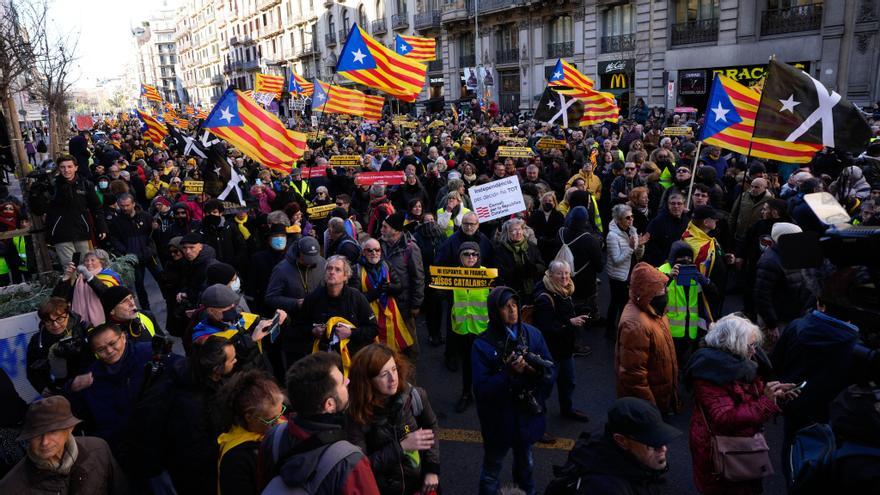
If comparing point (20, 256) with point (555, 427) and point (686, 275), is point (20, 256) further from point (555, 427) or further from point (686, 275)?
point (686, 275)

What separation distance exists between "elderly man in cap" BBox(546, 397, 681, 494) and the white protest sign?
4.55 meters

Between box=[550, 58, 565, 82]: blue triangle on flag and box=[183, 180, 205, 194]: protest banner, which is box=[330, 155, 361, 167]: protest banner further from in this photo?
box=[550, 58, 565, 82]: blue triangle on flag

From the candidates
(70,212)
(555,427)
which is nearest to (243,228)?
(70,212)

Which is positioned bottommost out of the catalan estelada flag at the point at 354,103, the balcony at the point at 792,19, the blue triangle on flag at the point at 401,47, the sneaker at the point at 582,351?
the sneaker at the point at 582,351

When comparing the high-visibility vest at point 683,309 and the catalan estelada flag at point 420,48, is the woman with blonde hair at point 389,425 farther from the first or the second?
the catalan estelada flag at point 420,48

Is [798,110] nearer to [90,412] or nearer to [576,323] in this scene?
[576,323]

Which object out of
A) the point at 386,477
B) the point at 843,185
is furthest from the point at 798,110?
the point at 386,477

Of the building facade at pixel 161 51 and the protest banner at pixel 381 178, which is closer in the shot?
the protest banner at pixel 381 178

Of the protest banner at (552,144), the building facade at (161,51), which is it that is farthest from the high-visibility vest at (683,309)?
the building facade at (161,51)

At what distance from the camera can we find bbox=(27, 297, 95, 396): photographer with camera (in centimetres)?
359

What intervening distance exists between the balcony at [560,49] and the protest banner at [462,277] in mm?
28632

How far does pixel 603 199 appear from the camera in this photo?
9.71 metres

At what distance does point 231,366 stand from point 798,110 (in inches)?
215

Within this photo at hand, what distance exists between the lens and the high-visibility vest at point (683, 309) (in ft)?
15.6
